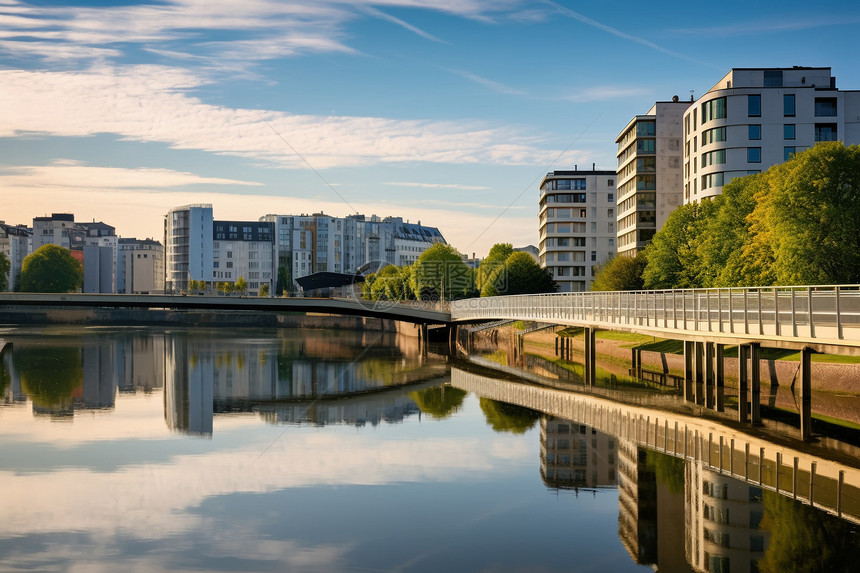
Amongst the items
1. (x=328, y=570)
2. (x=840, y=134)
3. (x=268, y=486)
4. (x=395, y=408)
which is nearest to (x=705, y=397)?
(x=395, y=408)

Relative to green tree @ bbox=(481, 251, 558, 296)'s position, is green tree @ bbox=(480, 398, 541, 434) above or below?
below

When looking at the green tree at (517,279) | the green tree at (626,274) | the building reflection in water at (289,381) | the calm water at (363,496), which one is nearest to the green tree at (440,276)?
the green tree at (517,279)

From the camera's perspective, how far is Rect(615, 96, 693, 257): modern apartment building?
4136 inches

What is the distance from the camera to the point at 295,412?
42.6 meters

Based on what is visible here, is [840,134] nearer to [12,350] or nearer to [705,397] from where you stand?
[705,397]

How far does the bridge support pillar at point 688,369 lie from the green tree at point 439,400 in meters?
→ 10.9

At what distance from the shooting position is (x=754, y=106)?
3137 inches

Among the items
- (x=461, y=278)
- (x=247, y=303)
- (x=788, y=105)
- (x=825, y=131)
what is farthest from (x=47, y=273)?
(x=825, y=131)

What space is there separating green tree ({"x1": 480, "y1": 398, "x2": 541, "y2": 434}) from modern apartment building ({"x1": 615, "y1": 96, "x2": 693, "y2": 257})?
63758 millimetres

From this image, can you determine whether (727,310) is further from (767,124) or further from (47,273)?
(47,273)

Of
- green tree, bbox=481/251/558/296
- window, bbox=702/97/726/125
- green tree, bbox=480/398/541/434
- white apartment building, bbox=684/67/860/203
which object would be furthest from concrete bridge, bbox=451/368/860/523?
green tree, bbox=481/251/558/296

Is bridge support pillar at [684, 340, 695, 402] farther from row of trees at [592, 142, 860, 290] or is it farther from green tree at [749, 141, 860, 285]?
row of trees at [592, 142, 860, 290]

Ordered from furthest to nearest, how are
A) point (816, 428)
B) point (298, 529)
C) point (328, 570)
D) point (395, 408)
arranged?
point (395, 408)
point (816, 428)
point (298, 529)
point (328, 570)

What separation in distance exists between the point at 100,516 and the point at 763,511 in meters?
15.8
